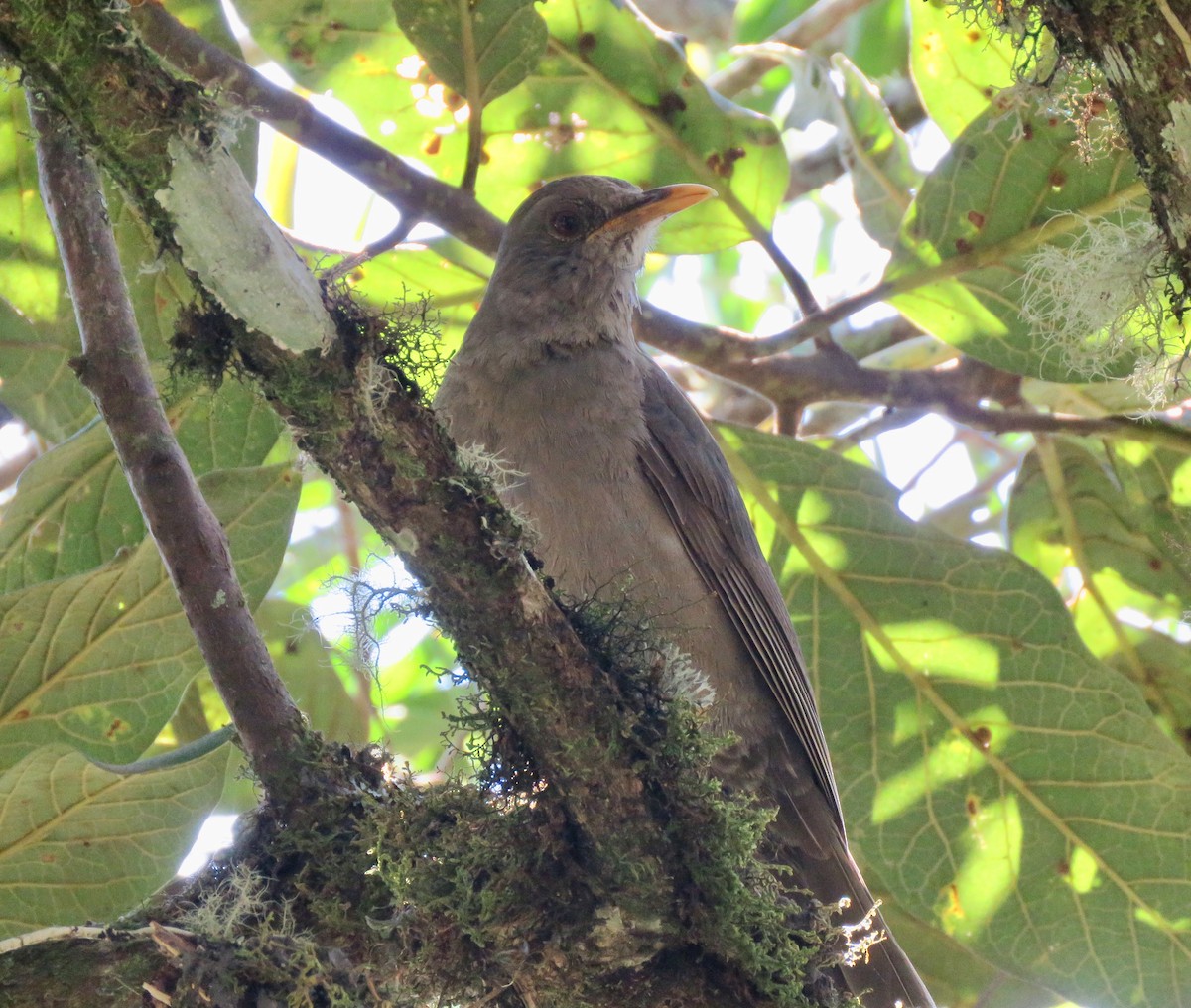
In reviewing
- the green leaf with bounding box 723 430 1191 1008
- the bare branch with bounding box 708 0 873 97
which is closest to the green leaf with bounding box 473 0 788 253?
the green leaf with bounding box 723 430 1191 1008

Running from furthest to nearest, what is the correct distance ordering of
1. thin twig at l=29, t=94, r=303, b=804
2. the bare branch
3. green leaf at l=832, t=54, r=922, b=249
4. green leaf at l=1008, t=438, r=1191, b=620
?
the bare branch, green leaf at l=832, t=54, r=922, b=249, green leaf at l=1008, t=438, r=1191, b=620, thin twig at l=29, t=94, r=303, b=804

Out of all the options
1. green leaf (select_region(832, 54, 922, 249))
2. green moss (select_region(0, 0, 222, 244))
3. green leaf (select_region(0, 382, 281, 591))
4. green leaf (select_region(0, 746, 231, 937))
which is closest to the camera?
green moss (select_region(0, 0, 222, 244))

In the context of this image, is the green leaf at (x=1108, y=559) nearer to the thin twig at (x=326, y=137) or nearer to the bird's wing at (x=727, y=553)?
the bird's wing at (x=727, y=553)

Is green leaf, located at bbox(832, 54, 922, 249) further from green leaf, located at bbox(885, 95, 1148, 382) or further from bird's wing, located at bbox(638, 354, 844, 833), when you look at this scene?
bird's wing, located at bbox(638, 354, 844, 833)

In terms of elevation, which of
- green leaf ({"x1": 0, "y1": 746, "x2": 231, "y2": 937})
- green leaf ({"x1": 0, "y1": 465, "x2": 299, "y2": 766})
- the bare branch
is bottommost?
green leaf ({"x1": 0, "y1": 746, "x2": 231, "y2": 937})

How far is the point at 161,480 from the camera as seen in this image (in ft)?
8.66

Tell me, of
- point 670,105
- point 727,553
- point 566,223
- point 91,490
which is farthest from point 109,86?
point 670,105

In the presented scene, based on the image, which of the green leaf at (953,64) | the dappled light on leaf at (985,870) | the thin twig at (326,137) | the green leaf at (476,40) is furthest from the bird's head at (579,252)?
the dappled light on leaf at (985,870)

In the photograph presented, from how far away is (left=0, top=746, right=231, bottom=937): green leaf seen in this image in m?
2.87

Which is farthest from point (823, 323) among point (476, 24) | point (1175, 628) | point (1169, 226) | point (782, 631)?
point (1169, 226)

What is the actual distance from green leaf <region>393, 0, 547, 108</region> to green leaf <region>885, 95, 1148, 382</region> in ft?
4.47

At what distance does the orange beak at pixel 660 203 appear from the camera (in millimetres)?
4211

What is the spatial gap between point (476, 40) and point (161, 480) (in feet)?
6.50

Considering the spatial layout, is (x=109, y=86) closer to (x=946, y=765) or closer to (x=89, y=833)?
(x=89, y=833)
